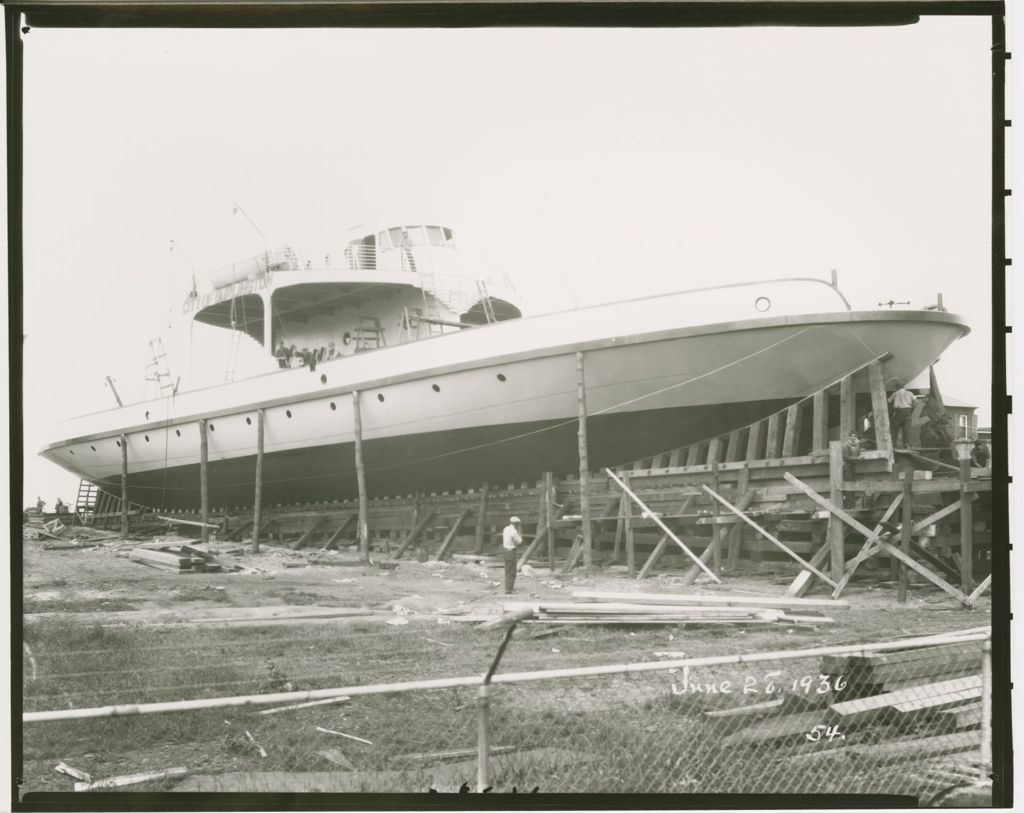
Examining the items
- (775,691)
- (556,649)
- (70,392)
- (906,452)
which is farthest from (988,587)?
(70,392)

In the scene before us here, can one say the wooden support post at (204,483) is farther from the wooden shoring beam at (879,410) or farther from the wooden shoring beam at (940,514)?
the wooden shoring beam at (940,514)

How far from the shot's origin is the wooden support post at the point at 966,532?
4449 millimetres

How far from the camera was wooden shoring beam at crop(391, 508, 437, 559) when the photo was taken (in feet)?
17.0

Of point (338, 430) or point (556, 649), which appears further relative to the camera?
point (338, 430)

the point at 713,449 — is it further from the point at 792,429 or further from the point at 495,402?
the point at 495,402

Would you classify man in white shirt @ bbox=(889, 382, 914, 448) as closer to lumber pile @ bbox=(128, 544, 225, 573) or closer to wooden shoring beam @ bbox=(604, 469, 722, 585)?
wooden shoring beam @ bbox=(604, 469, 722, 585)

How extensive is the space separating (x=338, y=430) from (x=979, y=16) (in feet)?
14.9

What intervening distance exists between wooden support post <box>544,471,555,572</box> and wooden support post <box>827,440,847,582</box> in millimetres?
1535

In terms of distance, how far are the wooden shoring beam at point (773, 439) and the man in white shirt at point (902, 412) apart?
624 mm

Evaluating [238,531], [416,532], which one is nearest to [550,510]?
[416,532]

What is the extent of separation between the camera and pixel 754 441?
503 centimetres

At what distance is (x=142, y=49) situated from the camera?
471 centimetres

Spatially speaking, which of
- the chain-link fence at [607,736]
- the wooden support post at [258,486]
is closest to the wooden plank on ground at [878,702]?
the chain-link fence at [607,736]

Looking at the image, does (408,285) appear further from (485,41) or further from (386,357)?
(485,41)
